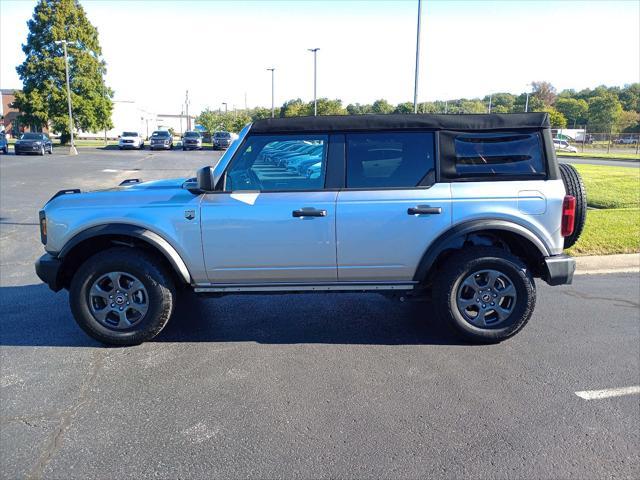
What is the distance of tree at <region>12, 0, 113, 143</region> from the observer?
4678 centimetres

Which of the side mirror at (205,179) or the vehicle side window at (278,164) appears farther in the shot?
the vehicle side window at (278,164)

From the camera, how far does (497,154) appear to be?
4.18 metres

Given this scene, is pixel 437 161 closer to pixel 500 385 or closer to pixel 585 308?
pixel 500 385

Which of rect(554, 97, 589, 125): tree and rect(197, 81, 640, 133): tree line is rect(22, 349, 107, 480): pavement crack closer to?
rect(197, 81, 640, 133): tree line

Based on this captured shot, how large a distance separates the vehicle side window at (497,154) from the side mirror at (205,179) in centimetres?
202

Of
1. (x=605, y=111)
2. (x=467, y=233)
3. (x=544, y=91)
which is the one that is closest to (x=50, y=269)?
(x=467, y=233)

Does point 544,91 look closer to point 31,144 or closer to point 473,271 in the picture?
point 31,144

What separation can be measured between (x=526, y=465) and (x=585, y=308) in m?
3.07

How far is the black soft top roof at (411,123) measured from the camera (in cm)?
416

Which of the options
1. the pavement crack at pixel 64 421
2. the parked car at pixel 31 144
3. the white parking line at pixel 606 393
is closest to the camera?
the pavement crack at pixel 64 421

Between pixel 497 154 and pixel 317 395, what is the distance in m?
2.46

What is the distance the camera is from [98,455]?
2.77 m

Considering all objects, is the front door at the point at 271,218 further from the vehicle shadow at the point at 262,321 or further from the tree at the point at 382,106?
the tree at the point at 382,106

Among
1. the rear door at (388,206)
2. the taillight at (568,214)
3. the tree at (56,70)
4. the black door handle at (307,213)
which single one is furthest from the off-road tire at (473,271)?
the tree at (56,70)
